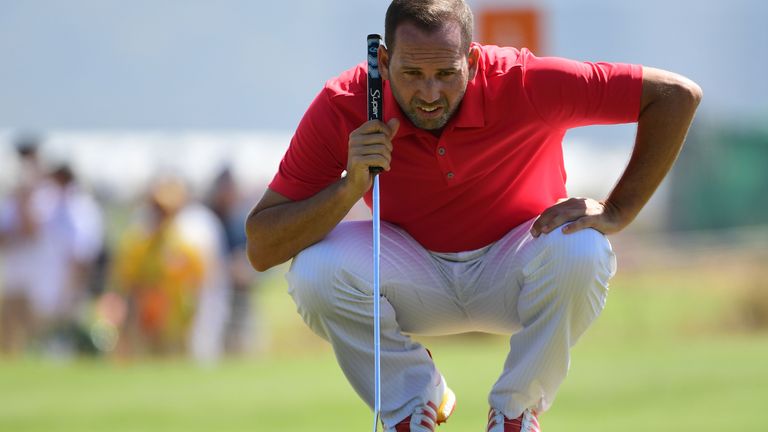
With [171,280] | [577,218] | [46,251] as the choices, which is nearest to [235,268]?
[171,280]

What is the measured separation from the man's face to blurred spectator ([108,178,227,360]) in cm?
672

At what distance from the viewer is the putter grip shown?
444 cm

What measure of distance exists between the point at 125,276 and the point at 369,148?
7.26 m

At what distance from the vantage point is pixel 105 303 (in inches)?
Result: 474

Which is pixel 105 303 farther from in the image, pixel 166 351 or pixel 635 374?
pixel 635 374

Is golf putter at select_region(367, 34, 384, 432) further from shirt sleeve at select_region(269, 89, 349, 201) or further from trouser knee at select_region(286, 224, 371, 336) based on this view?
shirt sleeve at select_region(269, 89, 349, 201)

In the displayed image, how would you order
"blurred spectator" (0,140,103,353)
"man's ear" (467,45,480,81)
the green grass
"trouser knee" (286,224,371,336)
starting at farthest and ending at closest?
"blurred spectator" (0,140,103,353)
the green grass
"trouser knee" (286,224,371,336)
"man's ear" (467,45,480,81)

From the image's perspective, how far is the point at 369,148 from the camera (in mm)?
4414

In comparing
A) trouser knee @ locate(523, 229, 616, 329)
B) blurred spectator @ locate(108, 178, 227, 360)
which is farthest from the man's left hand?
blurred spectator @ locate(108, 178, 227, 360)

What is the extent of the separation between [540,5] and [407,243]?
1021cm

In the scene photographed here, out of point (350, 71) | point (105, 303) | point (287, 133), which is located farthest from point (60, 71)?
point (350, 71)

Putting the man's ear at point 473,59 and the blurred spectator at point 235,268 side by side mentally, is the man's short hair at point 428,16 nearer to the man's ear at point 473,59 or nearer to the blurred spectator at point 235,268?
the man's ear at point 473,59

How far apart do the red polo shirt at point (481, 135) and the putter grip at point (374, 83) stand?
113 millimetres

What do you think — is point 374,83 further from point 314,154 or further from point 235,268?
point 235,268
